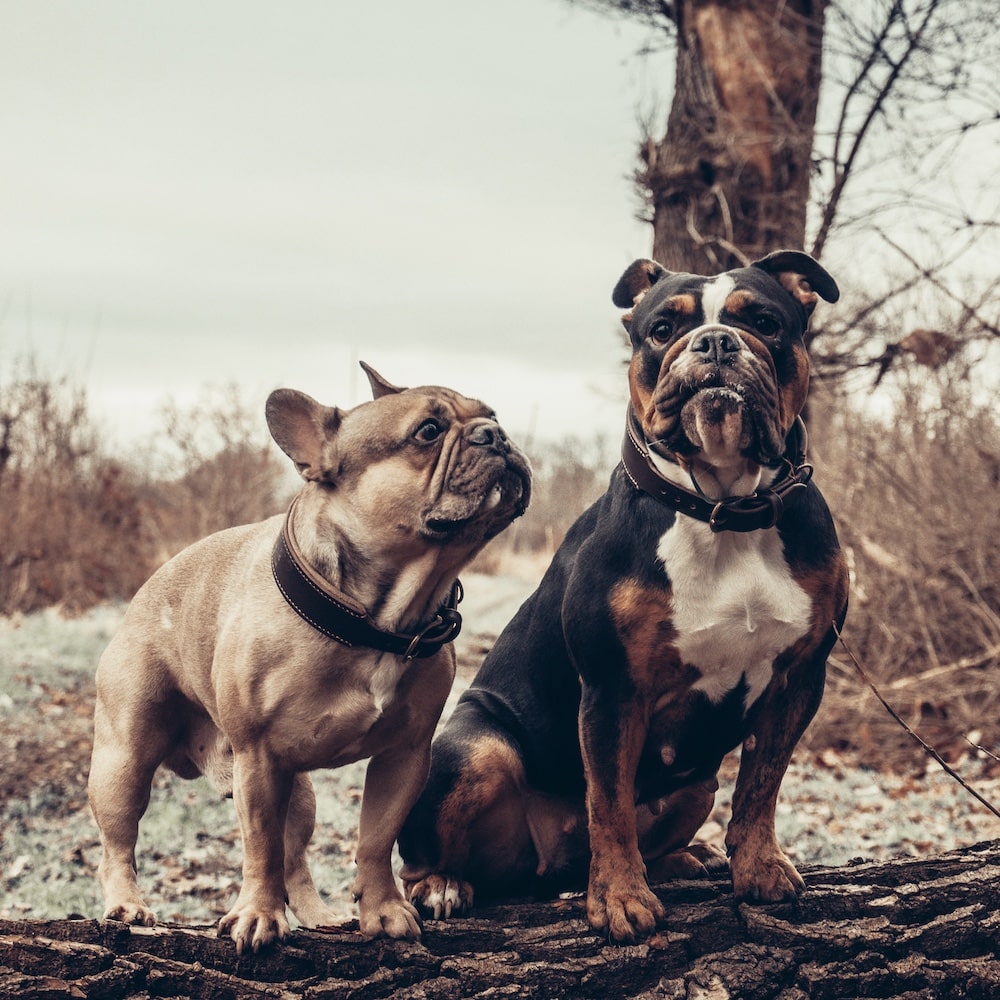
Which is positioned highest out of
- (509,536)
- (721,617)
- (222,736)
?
(509,536)

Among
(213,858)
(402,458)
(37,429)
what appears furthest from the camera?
(37,429)

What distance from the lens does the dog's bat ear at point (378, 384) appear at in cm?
369

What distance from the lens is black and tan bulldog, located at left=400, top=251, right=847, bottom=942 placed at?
3197mm

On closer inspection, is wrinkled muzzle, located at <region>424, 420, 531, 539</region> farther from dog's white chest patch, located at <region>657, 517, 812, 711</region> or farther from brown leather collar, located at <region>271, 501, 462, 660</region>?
dog's white chest patch, located at <region>657, 517, 812, 711</region>

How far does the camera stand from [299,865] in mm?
3789

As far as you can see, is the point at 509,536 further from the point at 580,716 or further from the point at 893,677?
the point at 580,716

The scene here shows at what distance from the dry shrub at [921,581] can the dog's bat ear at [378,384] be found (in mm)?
6060

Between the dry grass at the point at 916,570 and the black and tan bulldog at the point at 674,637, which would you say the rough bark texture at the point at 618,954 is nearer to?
the black and tan bulldog at the point at 674,637

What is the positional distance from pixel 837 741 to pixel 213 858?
487 centimetres

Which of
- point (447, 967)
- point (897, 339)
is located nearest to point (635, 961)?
point (447, 967)

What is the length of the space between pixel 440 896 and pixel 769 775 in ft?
3.59

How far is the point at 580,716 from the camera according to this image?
331cm

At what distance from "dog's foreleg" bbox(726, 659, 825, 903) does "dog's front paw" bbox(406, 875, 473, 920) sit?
85 cm

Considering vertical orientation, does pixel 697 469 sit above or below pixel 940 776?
above
